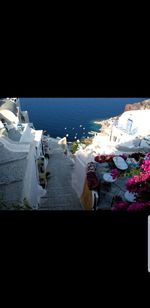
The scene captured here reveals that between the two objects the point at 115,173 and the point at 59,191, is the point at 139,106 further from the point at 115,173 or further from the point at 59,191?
the point at 115,173

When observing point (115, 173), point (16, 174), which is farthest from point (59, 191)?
point (115, 173)

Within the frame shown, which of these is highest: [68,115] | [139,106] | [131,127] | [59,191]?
[68,115]

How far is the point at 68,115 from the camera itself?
2878 centimetres

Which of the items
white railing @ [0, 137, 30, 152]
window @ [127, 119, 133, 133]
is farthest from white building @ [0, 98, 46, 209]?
window @ [127, 119, 133, 133]

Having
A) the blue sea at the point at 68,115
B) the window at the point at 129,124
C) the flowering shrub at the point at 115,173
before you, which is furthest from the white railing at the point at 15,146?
the blue sea at the point at 68,115

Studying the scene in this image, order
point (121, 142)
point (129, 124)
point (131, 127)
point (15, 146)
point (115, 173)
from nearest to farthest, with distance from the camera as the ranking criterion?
1. point (115, 173)
2. point (15, 146)
3. point (121, 142)
4. point (131, 127)
5. point (129, 124)

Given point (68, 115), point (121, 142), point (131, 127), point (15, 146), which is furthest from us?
point (68, 115)

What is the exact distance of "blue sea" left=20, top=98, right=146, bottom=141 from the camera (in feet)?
81.8

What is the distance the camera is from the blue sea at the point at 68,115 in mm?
24928
